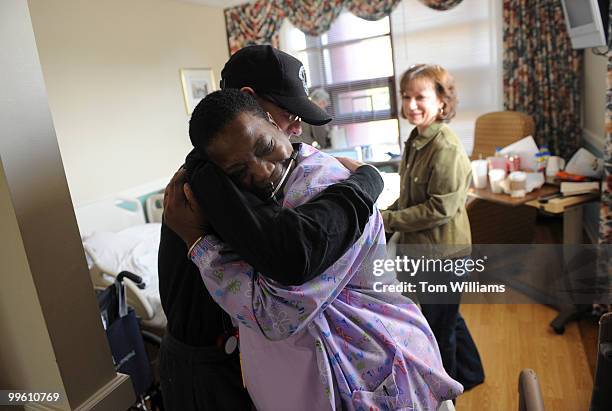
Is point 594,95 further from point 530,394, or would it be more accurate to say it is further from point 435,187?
point 530,394

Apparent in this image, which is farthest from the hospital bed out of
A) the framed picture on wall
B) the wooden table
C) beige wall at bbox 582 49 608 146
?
beige wall at bbox 582 49 608 146

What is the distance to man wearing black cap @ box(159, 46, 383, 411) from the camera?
607 millimetres

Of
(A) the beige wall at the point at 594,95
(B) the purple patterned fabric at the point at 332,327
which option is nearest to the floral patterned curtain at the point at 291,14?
(A) the beige wall at the point at 594,95

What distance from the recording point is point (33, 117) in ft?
2.76

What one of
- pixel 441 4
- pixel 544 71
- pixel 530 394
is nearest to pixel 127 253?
pixel 530 394

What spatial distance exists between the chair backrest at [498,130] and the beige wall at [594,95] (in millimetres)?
403

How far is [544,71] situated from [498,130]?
2.08 ft

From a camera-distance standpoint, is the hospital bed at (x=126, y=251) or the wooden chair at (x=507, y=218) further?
the wooden chair at (x=507, y=218)

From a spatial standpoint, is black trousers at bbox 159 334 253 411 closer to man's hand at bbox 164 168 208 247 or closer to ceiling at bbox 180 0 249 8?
man's hand at bbox 164 168 208 247

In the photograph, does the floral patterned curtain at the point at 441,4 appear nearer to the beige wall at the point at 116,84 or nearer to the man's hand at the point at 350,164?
the beige wall at the point at 116,84

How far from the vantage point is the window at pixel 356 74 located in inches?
172

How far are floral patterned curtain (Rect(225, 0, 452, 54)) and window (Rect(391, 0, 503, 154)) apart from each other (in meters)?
0.19

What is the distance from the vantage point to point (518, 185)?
248 cm

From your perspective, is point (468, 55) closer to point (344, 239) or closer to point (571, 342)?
point (571, 342)
